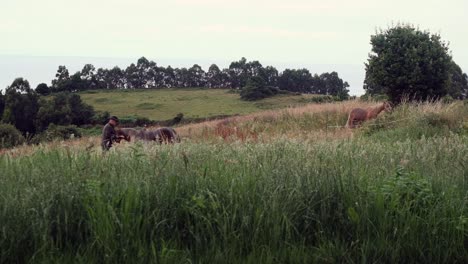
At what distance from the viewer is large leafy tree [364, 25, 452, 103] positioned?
24047mm

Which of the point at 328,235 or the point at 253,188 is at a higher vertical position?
the point at 253,188

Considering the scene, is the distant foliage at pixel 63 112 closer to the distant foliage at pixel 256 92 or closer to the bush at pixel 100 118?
the bush at pixel 100 118

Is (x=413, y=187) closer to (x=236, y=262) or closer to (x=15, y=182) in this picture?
(x=236, y=262)

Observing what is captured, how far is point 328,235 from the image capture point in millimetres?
3830

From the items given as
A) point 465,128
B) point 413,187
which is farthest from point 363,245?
point 465,128

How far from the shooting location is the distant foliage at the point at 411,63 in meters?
24.0

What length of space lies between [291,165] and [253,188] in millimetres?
648

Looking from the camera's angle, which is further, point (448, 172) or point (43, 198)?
point (448, 172)

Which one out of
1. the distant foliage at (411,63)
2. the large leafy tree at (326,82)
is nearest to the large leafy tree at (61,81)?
the large leafy tree at (326,82)

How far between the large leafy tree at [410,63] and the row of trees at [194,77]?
198 ft

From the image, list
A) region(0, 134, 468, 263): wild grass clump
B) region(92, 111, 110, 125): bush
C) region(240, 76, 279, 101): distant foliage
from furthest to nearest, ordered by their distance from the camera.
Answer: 1. region(240, 76, 279, 101): distant foliage
2. region(92, 111, 110, 125): bush
3. region(0, 134, 468, 263): wild grass clump

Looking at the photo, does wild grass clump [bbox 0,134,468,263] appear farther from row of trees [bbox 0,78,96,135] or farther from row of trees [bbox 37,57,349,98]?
row of trees [bbox 37,57,349,98]

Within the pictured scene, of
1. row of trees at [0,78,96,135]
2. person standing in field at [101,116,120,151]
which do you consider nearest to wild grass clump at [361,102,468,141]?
person standing in field at [101,116,120,151]

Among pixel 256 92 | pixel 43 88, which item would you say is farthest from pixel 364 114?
pixel 43 88
